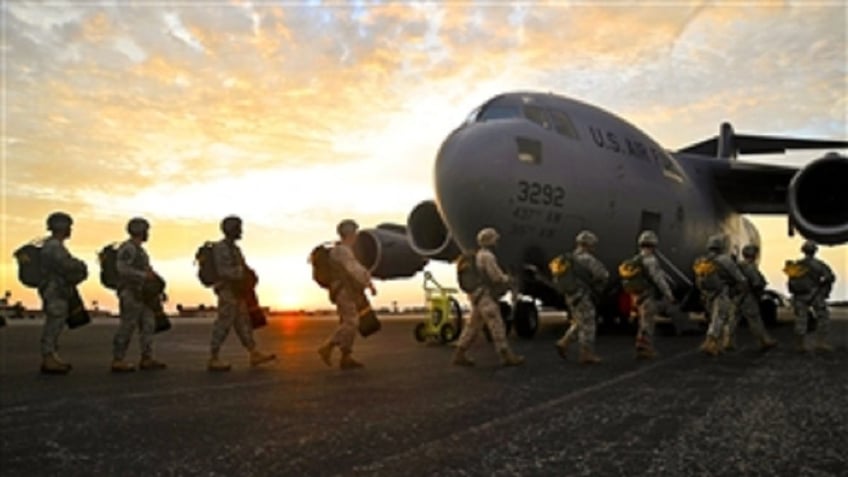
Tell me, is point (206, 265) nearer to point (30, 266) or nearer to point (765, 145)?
point (30, 266)

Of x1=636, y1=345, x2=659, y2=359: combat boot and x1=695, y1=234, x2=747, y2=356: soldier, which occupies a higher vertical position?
x1=695, y1=234, x2=747, y2=356: soldier

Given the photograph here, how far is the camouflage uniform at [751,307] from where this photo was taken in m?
10.6

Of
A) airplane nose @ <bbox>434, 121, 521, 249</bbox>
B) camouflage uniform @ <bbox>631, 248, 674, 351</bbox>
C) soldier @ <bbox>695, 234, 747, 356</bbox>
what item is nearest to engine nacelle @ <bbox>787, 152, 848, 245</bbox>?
soldier @ <bbox>695, 234, 747, 356</bbox>

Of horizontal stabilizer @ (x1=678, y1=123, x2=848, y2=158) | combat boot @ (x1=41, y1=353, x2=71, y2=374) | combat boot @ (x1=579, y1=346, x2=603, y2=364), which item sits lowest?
combat boot @ (x1=579, y1=346, x2=603, y2=364)

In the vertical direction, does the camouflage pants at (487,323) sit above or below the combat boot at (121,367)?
above

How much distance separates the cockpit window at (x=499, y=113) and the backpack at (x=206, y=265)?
5179 mm

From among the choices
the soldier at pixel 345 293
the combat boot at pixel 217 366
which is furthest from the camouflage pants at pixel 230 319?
the soldier at pixel 345 293

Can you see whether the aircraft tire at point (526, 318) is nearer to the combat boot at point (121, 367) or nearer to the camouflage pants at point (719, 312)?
the camouflage pants at point (719, 312)

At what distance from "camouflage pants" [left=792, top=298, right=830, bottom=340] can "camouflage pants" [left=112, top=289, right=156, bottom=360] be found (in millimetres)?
9246

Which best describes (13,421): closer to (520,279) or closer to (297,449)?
(297,449)

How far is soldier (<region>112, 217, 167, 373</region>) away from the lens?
8.92 metres

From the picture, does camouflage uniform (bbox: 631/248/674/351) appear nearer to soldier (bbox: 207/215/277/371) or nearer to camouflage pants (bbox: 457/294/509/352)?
camouflage pants (bbox: 457/294/509/352)

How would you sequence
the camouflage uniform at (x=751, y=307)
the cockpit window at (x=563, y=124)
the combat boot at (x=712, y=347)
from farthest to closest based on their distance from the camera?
1. the cockpit window at (x=563, y=124)
2. the camouflage uniform at (x=751, y=307)
3. the combat boot at (x=712, y=347)

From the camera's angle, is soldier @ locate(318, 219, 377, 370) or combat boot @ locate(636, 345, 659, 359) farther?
combat boot @ locate(636, 345, 659, 359)
